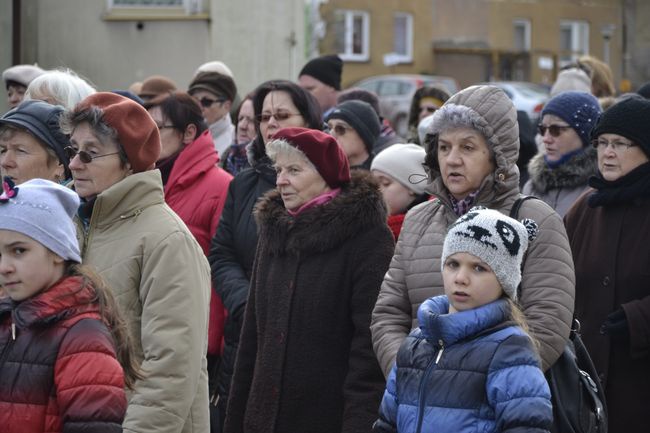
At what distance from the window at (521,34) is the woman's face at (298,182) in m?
42.2

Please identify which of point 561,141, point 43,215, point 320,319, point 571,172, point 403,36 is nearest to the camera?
point 43,215

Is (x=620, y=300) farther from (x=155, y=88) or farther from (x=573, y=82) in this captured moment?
(x=573, y=82)

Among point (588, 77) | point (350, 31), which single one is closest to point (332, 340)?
point (588, 77)

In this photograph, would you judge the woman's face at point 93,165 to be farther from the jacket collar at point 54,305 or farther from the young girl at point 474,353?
the young girl at point 474,353

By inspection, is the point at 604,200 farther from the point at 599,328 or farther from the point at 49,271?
the point at 49,271

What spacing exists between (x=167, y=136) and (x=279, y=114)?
0.66 metres

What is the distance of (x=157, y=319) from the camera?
4.66 m

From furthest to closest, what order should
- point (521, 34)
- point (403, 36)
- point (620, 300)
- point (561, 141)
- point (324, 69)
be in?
point (521, 34), point (403, 36), point (324, 69), point (561, 141), point (620, 300)

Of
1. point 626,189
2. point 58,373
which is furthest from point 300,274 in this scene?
point 58,373

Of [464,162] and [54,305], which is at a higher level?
[464,162]

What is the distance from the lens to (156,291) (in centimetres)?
470

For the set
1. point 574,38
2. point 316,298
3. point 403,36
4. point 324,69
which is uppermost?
point 574,38

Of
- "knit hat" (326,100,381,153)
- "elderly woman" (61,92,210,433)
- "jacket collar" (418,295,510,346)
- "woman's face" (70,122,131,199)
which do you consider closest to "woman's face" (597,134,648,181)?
"jacket collar" (418,295,510,346)

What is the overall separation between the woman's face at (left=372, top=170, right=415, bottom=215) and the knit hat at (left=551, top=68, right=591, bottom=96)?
3563 millimetres
